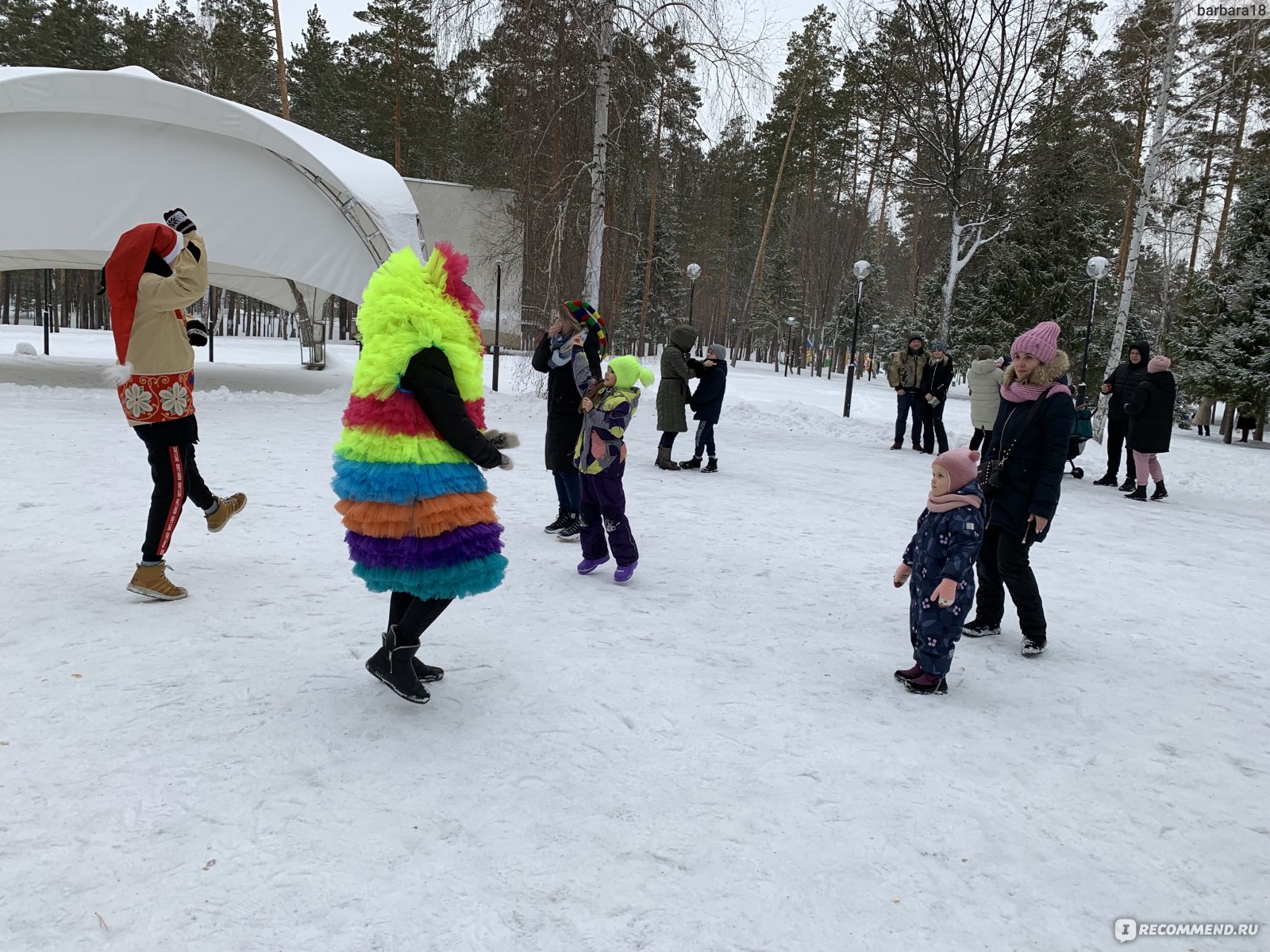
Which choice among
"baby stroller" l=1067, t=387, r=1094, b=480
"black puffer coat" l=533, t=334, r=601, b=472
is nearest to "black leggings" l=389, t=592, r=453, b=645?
"black puffer coat" l=533, t=334, r=601, b=472

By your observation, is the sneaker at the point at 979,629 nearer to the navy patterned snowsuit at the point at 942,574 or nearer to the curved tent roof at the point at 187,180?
the navy patterned snowsuit at the point at 942,574

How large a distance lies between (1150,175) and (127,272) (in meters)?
18.0

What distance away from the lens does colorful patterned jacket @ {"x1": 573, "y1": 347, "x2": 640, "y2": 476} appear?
17.7ft

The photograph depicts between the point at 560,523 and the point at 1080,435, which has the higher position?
the point at 1080,435

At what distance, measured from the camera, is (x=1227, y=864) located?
275 cm

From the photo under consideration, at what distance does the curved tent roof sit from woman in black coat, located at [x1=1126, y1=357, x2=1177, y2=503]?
1084 centimetres

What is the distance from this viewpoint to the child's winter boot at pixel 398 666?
3359 millimetres

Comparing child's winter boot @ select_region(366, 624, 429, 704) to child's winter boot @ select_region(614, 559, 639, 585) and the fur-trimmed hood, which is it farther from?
the fur-trimmed hood

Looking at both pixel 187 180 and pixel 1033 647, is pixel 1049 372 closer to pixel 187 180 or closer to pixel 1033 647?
pixel 1033 647

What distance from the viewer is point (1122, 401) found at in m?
10.3

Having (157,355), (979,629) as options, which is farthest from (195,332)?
(979,629)

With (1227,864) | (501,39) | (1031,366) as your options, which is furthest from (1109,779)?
(501,39)

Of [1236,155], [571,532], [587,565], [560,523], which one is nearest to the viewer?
[587,565]

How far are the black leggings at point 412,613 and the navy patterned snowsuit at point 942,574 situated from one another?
88.7 inches
